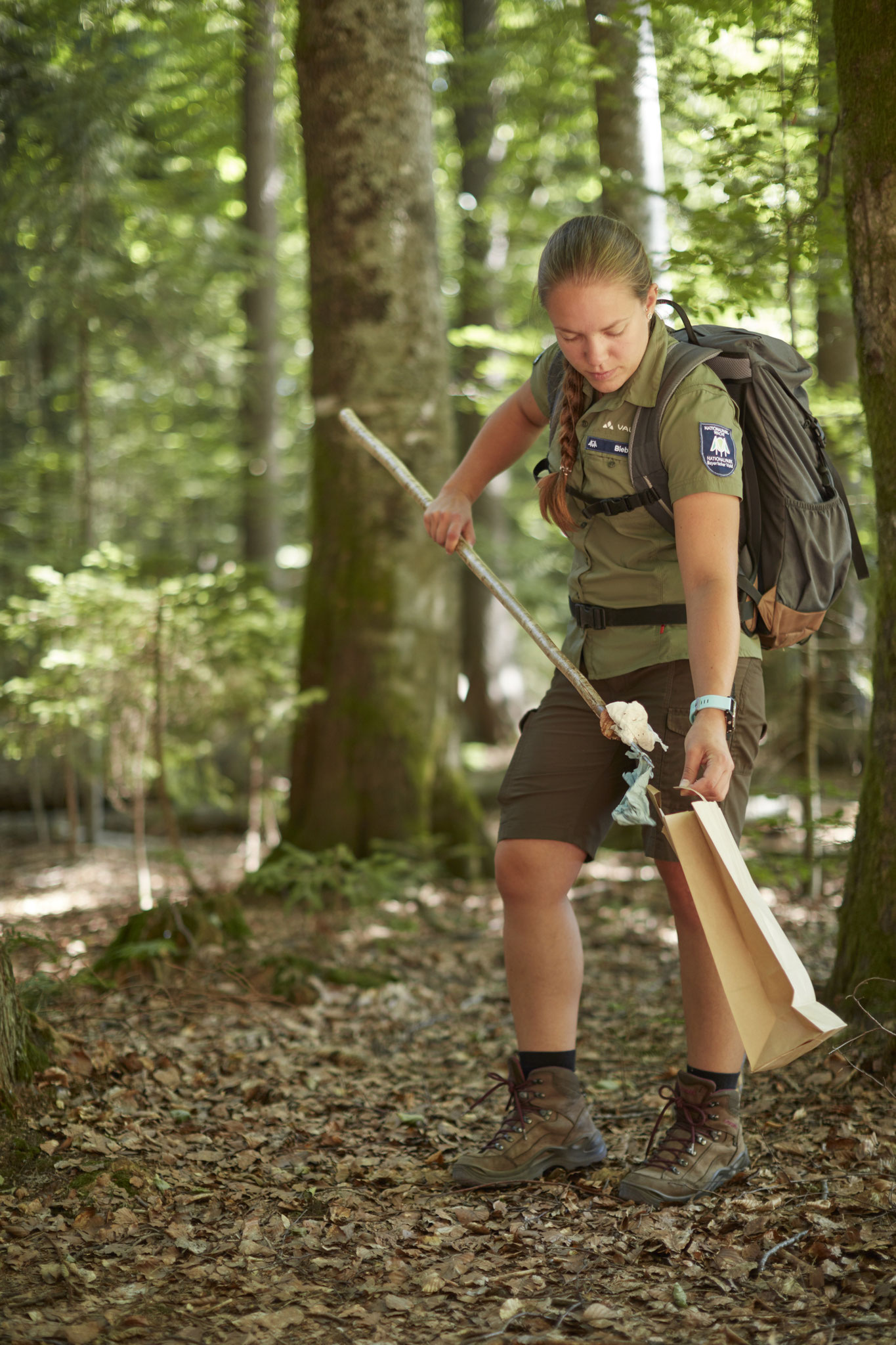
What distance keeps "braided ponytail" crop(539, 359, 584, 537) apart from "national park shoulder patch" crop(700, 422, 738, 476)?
37 centimetres

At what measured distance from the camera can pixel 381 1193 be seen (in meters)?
2.69

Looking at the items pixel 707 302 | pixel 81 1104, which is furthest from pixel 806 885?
pixel 81 1104

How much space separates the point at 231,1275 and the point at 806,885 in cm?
360

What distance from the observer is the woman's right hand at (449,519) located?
2.97 metres

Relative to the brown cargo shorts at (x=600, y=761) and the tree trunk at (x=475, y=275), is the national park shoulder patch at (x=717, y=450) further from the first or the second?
the tree trunk at (x=475, y=275)

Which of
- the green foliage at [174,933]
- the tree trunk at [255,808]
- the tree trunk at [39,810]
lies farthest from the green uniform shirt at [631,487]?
the tree trunk at [39,810]

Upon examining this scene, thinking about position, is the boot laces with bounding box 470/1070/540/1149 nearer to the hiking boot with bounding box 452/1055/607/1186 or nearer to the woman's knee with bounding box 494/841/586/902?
the hiking boot with bounding box 452/1055/607/1186

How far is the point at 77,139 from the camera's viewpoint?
8312mm

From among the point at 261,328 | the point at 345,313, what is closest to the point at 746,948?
the point at 345,313

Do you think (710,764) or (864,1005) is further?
(864,1005)

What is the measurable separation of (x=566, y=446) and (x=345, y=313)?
3.68 metres

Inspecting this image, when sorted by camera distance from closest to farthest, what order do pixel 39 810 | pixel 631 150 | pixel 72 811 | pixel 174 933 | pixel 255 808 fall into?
pixel 174 933 < pixel 631 150 < pixel 255 808 < pixel 72 811 < pixel 39 810

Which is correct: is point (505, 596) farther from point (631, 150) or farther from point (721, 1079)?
point (631, 150)

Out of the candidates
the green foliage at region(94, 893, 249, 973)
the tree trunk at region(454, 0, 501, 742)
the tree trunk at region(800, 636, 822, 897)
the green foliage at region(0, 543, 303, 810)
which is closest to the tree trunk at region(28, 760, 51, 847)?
the green foliage at region(0, 543, 303, 810)
